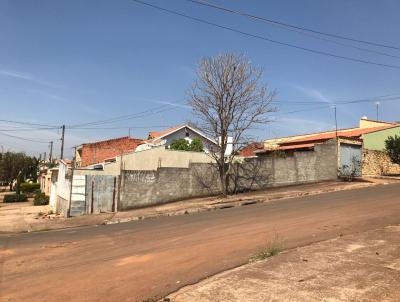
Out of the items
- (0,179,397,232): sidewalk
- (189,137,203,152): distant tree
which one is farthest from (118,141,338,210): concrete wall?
(189,137,203,152): distant tree

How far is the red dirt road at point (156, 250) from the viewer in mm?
8070

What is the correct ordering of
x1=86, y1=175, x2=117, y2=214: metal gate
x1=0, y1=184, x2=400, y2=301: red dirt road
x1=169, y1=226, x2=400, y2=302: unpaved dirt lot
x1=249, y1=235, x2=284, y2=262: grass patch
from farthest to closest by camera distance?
x1=86, y1=175, x2=117, y2=214: metal gate < x1=249, y1=235, x2=284, y2=262: grass patch < x1=0, y1=184, x2=400, y2=301: red dirt road < x1=169, y1=226, x2=400, y2=302: unpaved dirt lot

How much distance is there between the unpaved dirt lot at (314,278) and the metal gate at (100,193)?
16758 millimetres

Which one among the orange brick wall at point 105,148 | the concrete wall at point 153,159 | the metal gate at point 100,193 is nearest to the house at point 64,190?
the metal gate at point 100,193

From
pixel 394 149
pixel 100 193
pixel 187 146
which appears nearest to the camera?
pixel 100 193

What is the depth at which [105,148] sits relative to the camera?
42.6 metres

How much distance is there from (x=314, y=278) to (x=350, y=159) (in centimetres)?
2702

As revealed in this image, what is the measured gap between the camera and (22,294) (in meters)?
7.86

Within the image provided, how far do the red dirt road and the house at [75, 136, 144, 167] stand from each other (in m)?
24.7

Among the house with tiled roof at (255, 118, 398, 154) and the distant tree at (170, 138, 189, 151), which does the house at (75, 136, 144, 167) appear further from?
the house with tiled roof at (255, 118, 398, 154)

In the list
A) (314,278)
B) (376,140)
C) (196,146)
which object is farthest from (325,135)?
(314,278)

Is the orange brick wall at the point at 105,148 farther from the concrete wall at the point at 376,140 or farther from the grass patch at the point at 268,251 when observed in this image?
the grass patch at the point at 268,251

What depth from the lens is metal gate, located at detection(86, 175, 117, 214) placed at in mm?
24891

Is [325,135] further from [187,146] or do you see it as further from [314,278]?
[314,278]
